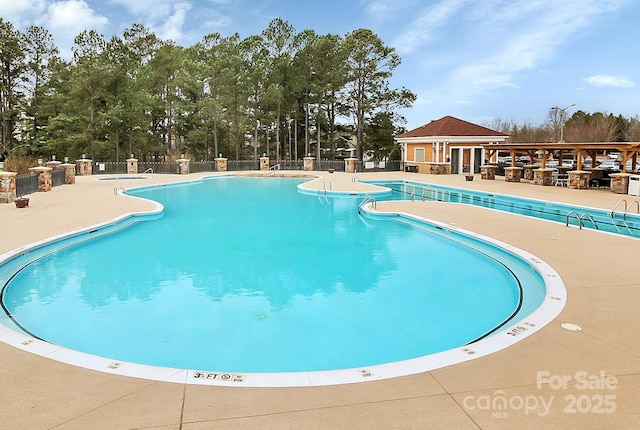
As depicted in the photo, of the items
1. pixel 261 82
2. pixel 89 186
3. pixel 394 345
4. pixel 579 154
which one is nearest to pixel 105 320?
pixel 394 345

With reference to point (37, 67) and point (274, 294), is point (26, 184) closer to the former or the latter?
point (274, 294)

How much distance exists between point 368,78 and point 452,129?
11.5 meters

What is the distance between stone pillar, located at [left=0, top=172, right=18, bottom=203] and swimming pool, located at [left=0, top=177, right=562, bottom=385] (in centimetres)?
639

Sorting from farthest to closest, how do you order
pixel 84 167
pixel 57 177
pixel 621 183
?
pixel 84 167 → pixel 57 177 → pixel 621 183

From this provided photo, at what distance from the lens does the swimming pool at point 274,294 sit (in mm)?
5875

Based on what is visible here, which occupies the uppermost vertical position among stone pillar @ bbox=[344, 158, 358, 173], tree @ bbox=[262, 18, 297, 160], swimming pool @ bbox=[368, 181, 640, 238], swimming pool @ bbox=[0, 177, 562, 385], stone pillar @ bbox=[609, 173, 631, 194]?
tree @ bbox=[262, 18, 297, 160]

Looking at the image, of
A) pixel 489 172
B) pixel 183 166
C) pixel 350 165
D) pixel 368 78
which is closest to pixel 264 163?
pixel 183 166

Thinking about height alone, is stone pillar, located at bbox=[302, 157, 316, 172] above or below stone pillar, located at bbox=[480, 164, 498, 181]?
above

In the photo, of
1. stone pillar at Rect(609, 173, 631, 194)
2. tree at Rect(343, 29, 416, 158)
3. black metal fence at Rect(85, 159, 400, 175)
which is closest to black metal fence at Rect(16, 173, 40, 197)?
black metal fence at Rect(85, 159, 400, 175)

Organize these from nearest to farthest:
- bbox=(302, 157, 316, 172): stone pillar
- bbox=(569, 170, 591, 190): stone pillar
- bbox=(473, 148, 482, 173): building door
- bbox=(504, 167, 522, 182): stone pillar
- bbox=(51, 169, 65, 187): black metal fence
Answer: bbox=(569, 170, 591, 190): stone pillar, bbox=(51, 169, 65, 187): black metal fence, bbox=(504, 167, 522, 182): stone pillar, bbox=(473, 148, 482, 173): building door, bbox=(302, 157, 316, 172): stone pillar

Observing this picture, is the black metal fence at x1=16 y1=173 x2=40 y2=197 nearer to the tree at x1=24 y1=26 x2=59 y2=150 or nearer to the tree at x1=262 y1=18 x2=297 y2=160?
the tree at x1=24 y1=26 x2=59 y2=150

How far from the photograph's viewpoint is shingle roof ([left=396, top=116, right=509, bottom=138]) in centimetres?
3239

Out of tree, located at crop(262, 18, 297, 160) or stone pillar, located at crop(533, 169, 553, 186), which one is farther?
tree, located at crop(262, 18, 297, 160)

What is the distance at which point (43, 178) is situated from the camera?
20.8 metres
